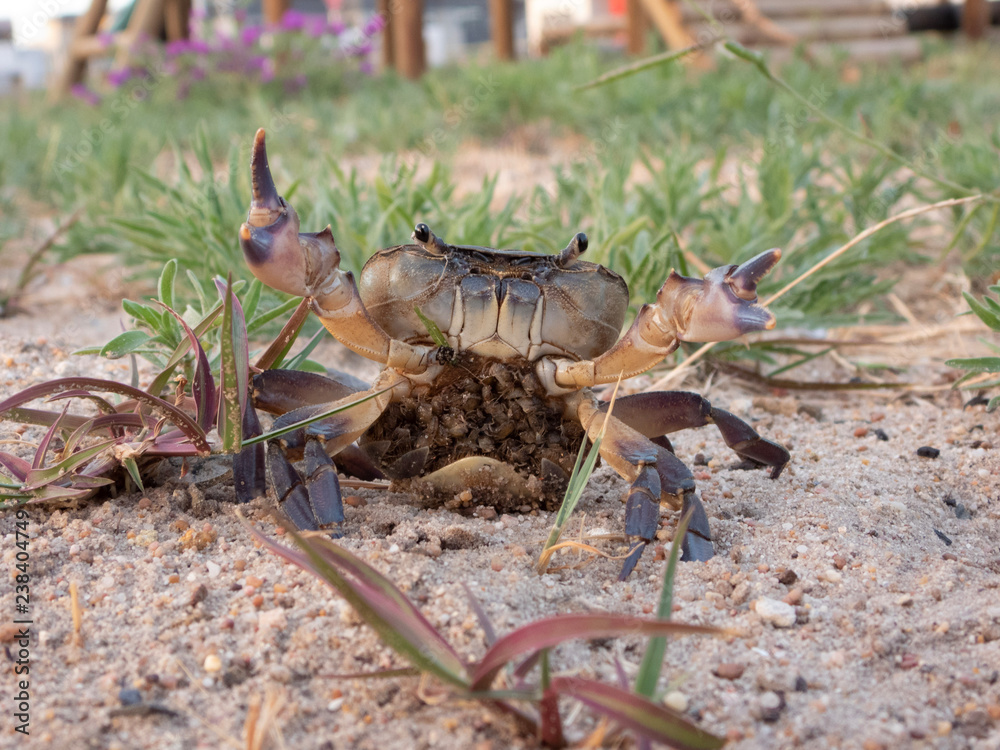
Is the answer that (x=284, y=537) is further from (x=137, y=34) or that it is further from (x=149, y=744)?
(x=137, y=34)

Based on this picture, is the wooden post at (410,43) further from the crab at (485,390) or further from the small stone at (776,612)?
the small stone at (776,612)

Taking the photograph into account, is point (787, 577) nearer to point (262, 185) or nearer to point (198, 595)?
point (198, 595)

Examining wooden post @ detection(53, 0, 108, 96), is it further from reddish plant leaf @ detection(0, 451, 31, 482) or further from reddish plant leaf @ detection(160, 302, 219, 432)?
reddish plant leaf @ detection(160, 302, 219, 432)

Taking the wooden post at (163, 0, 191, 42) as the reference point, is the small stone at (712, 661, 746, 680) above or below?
below

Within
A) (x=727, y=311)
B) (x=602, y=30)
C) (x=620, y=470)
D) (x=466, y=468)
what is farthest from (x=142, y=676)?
(x=602, y=30)

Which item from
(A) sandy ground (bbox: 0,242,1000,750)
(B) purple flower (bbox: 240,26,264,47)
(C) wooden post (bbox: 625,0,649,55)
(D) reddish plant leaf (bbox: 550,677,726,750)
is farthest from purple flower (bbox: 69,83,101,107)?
(D) reddish plant leaf (bbox: 550,677,726,750)

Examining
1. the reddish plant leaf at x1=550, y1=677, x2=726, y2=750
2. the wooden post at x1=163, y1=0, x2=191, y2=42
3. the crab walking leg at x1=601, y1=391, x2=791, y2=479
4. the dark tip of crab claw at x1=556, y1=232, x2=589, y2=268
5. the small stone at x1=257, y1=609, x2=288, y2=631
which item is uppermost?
the wooden post at x1=163, y1=0, x2=191, y2=42

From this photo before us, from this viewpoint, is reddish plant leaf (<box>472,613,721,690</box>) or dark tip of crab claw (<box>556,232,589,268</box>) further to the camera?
dark tip of crab claw (<box>556,232,589,268</box>)
